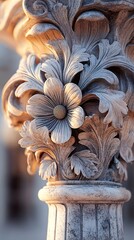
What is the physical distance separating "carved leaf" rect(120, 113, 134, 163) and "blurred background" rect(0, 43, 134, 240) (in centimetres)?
453

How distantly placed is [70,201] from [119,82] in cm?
23

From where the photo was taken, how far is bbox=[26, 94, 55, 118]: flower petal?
1.08 metres

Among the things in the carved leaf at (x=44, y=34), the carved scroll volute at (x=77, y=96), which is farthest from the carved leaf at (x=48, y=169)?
the carved leaf at (x=44, y=34)

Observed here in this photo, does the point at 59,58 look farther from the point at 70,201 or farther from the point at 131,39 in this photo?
the point at 70,201

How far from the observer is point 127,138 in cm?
112

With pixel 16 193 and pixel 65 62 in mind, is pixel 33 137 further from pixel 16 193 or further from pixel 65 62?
pixel 16 193

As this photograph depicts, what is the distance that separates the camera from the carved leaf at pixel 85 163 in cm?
105

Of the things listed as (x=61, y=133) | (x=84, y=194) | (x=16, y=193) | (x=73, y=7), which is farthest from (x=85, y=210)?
(x=16, y=193)

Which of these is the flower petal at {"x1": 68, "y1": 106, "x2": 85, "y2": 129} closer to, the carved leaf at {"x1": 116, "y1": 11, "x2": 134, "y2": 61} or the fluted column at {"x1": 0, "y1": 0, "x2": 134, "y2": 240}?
the fluted column at {"x1": 0, "y1": 0, "x2": 134, "y2": 240}

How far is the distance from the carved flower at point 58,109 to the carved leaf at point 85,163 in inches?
1.5

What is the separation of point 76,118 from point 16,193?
498 cm

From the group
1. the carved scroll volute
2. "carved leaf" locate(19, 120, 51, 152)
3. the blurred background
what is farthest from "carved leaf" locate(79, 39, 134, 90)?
the blurred background

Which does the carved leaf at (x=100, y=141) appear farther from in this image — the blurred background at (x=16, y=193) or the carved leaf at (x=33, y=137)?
the blurred background at (x=16, y=193)

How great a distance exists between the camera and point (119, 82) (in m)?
1.09
